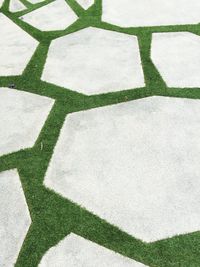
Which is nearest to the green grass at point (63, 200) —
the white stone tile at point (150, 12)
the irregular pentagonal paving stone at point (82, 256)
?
the irregular pentagonal paving stone at point (82, 256)

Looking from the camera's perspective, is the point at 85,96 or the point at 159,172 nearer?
the point at 159,172

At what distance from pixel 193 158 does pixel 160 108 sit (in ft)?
2.40

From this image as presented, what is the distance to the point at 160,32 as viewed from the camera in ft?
16.5

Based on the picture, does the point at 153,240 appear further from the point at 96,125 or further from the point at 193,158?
the point at 96,125

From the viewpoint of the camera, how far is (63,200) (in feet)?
8.98

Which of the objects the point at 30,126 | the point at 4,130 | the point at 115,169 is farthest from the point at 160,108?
the point at 4,130

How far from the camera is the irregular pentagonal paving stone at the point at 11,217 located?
2430mm

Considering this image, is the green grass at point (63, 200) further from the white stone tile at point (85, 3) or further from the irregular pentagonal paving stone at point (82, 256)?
the white stone tile at point (85, 3)

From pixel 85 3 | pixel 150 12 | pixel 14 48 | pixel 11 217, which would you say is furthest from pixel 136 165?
pixel 85 3

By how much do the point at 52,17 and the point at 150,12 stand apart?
148 centimetres

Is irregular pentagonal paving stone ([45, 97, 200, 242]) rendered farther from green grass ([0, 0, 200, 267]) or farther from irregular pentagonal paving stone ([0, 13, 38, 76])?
irregular pentagonal paving stone ([0, 13, 38, 76])

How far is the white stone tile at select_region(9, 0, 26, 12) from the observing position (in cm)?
611

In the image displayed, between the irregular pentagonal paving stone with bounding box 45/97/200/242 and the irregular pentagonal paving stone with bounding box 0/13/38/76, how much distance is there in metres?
1.34

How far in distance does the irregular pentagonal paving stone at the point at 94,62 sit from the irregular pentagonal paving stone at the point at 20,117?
0.41 metres
